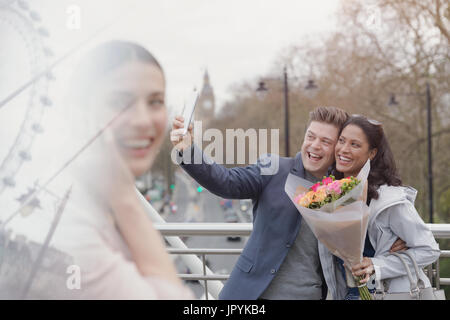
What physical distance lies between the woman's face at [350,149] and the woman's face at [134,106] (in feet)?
2.81

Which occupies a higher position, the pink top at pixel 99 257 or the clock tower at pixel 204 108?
the clock tower at pixel 204 108

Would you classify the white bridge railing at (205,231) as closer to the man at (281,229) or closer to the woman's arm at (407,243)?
the man at (281,229)

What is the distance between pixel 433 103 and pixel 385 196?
1252 centimetres

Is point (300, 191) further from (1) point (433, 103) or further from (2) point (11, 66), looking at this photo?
(1) point (433, 103)

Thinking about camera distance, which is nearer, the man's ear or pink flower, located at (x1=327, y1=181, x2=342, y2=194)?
pink flower, located at (x1=327, y1=181, x2=342, y2=194)

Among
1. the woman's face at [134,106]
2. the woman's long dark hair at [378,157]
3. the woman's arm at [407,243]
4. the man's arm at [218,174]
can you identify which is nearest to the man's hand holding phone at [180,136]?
the man's arm at [218,174]

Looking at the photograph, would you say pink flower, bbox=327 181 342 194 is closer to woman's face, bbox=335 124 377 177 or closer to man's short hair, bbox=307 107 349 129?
woman's face, bbox=335 124 377 177

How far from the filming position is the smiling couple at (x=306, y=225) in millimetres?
1834

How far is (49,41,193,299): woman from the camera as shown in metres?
1.28

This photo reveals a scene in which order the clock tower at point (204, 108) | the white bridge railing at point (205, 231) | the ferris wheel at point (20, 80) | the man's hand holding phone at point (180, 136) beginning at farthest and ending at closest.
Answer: the white bridge railing at point (205, 231) → the clock tower at point (204, 108) → the man's hand holding phone at point (180, 136) → the ferris wheel at point (20, 80)

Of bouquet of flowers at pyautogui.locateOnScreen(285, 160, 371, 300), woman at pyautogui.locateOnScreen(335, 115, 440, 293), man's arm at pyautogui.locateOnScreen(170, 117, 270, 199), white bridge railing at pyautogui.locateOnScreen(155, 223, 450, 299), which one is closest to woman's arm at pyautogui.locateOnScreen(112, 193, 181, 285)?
man's arm at pyautogui.locateOnScreen(170, 117, 270, 199)

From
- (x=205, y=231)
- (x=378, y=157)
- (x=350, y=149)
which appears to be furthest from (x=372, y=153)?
(x=205, y=231)

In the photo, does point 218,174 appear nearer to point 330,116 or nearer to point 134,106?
point 330,116

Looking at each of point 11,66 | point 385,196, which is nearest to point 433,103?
point 385,196
